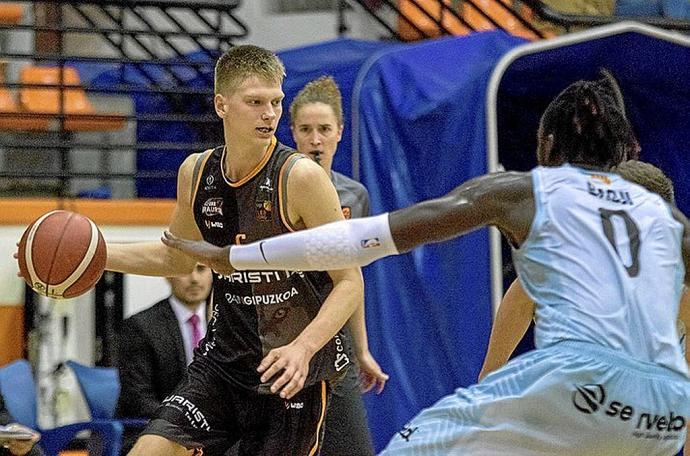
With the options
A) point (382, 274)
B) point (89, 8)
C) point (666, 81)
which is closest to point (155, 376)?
point (382, 274)

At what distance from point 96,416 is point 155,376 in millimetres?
407

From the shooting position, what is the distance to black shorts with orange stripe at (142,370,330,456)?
4590mm

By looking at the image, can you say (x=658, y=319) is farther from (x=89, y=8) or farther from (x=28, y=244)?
(x=89, y=8)

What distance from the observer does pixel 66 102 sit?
1043 cm

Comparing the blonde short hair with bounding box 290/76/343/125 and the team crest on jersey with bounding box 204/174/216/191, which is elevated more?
the blonde short hair with bounding box 290/76/343/125

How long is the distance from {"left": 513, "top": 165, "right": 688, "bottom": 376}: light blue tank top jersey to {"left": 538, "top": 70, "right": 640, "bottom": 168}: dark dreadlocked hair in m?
0.06

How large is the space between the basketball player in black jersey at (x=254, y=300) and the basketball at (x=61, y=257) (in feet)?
1.31

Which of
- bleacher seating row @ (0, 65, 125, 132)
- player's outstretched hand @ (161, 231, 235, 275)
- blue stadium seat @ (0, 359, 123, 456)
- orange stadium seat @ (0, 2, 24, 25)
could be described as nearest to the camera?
player's outstretched hand @ (161, 231, 235, 275)

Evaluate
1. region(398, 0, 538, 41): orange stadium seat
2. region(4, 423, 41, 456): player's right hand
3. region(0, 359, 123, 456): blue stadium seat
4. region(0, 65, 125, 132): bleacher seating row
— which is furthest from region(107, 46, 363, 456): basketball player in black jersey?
region(398, 0, 538, 41): orange stadium seat

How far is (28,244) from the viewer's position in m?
4.69

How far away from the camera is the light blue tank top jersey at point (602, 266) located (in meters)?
3.30

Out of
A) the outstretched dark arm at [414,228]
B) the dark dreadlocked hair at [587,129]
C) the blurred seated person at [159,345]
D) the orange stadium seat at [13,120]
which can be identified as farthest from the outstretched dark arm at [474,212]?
the orange stadium seat at [13,120]

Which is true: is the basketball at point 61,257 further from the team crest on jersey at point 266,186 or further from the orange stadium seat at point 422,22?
the orange stadium seat at point 422,22

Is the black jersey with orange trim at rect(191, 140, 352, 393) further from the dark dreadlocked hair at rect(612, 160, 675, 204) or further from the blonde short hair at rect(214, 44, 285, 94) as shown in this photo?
the dark dreadlocked hair at rect(612, 160, 675, 204)
